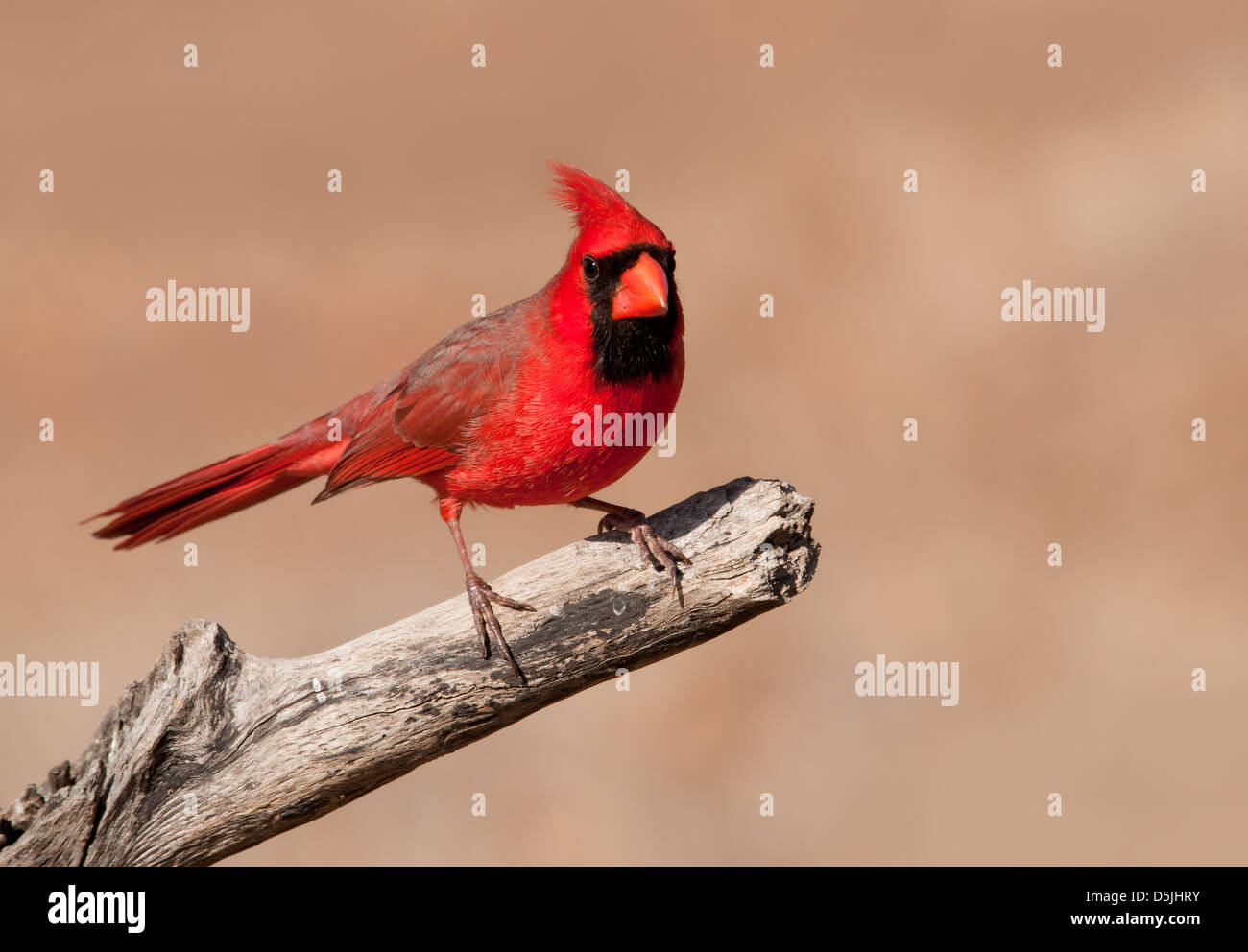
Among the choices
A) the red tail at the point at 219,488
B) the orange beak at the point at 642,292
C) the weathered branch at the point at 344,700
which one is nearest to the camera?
the weathered branch at the point at 344,700

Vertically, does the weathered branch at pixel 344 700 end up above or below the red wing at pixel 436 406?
below

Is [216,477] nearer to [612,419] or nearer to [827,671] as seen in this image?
[612,419]

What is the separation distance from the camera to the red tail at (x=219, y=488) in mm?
3781

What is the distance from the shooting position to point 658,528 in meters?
3.38

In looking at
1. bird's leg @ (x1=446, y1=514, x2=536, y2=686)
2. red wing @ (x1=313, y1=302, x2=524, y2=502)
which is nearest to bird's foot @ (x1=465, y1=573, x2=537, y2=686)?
bird's leg @ (x1=446, y1=514, x2=536, y2=686)

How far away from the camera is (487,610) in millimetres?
3207

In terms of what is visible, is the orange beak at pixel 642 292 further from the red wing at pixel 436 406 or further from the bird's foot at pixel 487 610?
the bird's foot at pixel 487 610

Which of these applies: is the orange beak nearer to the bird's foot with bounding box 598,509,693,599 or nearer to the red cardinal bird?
the red cardinal bird

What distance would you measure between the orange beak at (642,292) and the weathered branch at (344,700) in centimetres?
51

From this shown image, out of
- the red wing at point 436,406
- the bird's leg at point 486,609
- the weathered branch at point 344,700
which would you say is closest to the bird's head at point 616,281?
the red wing at point 436,406

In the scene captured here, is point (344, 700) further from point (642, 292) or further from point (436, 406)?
point (642, 292)

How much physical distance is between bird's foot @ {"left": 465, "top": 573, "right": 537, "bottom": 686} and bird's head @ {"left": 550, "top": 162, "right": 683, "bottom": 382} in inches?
23.1

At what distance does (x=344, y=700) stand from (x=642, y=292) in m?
1.17

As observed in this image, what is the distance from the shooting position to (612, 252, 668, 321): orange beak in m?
3.15
